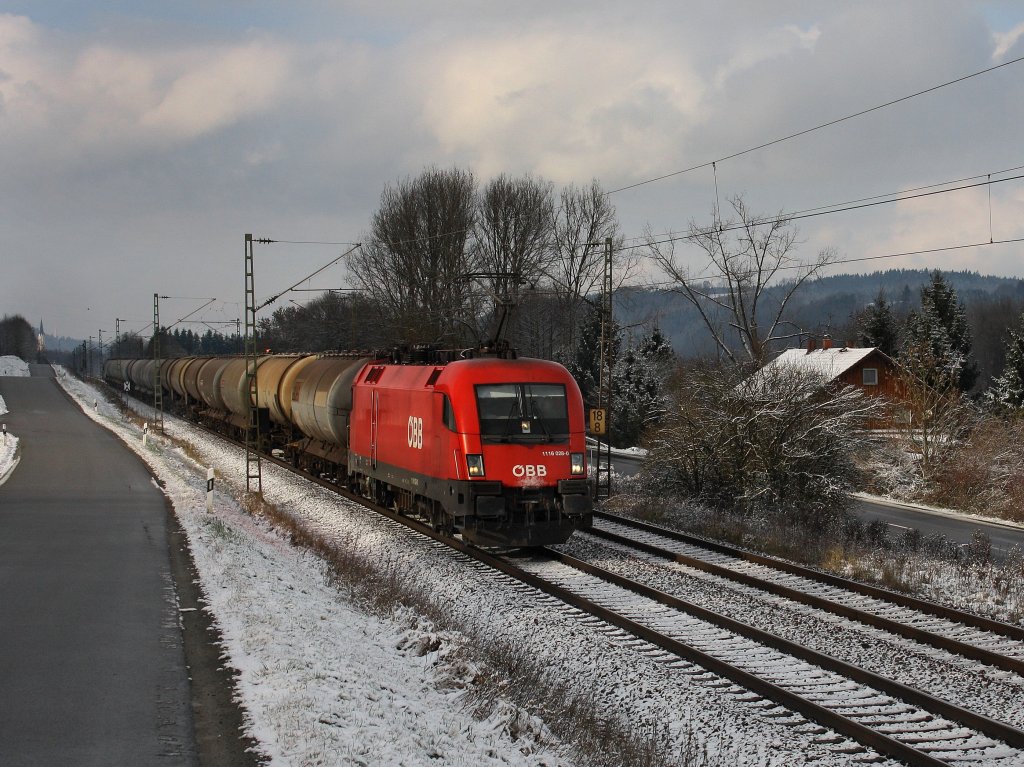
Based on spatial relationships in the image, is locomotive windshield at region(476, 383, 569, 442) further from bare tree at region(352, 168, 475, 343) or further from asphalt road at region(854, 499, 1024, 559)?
bare tree at region(352, 168, 475, 343)

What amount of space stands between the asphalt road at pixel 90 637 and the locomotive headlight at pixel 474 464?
15.8 feet

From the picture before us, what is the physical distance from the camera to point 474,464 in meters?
15.2

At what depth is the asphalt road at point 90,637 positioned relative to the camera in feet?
22.3

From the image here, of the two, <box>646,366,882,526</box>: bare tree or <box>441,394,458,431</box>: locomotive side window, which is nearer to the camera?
<box>441,394,458,431</box>: locomotive side window

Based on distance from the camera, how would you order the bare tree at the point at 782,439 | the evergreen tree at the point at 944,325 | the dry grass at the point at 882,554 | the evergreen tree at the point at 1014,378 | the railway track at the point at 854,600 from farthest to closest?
the evergreen tree at the point at 944,325
the evergreen tree at the point at 1014,378
the bare tree at the point at 782,439
the dry grass at the point at 882,554
the railway track at the point at 854,600

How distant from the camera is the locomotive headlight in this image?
15133mm

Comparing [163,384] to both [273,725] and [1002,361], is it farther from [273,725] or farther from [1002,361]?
[1002,361]

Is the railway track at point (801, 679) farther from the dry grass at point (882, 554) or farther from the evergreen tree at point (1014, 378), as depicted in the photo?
the evergreen tree at point (1014, 378)

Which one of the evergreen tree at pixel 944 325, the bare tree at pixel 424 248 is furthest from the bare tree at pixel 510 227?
the evergreen tree at pixel 944 325

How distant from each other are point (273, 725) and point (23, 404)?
6523cm

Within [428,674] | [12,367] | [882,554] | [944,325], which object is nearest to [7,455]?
[428,674]

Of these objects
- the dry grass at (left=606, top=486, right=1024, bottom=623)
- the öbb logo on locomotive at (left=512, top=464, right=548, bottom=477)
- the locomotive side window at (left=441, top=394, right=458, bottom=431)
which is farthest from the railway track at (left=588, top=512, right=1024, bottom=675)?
the locomotive side window at (left=441, top=394, right=458, bottom=431)

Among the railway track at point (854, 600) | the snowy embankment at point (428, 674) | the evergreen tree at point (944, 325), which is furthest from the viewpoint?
the evergreen tree at point (944, 325)

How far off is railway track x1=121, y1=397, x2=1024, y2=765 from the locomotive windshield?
7.75ft
